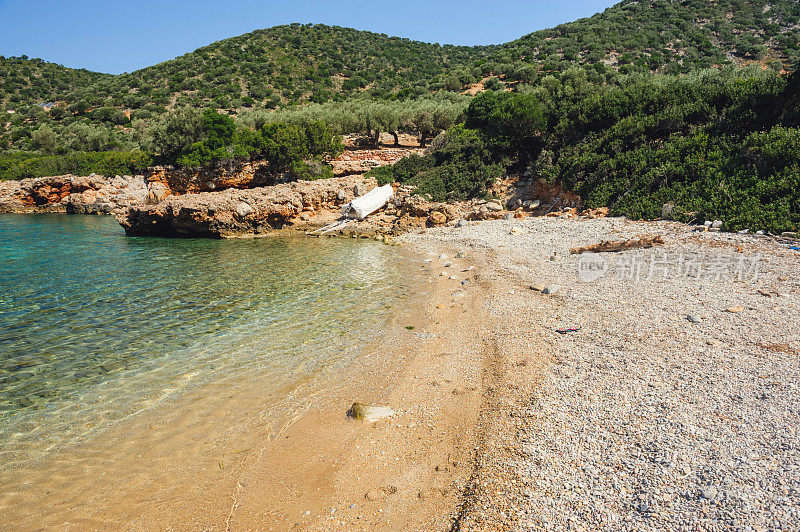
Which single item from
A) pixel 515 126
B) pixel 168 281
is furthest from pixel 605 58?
pixel 168 281

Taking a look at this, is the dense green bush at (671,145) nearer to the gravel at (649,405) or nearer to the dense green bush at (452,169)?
the dense green bush at (452,169)

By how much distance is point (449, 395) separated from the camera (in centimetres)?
548

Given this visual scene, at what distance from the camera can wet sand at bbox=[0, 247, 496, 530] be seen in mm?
3738

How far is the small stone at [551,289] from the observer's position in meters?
8.73

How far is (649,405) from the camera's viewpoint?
4367mm

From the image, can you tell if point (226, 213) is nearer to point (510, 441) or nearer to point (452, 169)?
point (452, 169)

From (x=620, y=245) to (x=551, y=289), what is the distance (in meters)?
3.81

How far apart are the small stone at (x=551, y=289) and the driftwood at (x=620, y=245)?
10.7 ft

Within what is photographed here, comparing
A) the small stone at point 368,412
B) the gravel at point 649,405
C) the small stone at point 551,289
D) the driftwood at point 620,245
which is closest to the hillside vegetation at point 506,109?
the driftwood at point 620,245

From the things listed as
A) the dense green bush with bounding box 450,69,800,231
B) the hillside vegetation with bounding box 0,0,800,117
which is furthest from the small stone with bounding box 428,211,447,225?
→ the hillside vegetation with bounding box 0,0,800,117

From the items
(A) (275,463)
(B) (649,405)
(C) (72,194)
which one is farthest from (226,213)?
(C) (72,194)

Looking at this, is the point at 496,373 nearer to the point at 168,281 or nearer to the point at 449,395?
the point at 449,395

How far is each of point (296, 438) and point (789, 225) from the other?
1236 cm

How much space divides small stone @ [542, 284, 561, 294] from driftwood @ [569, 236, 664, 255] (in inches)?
128
